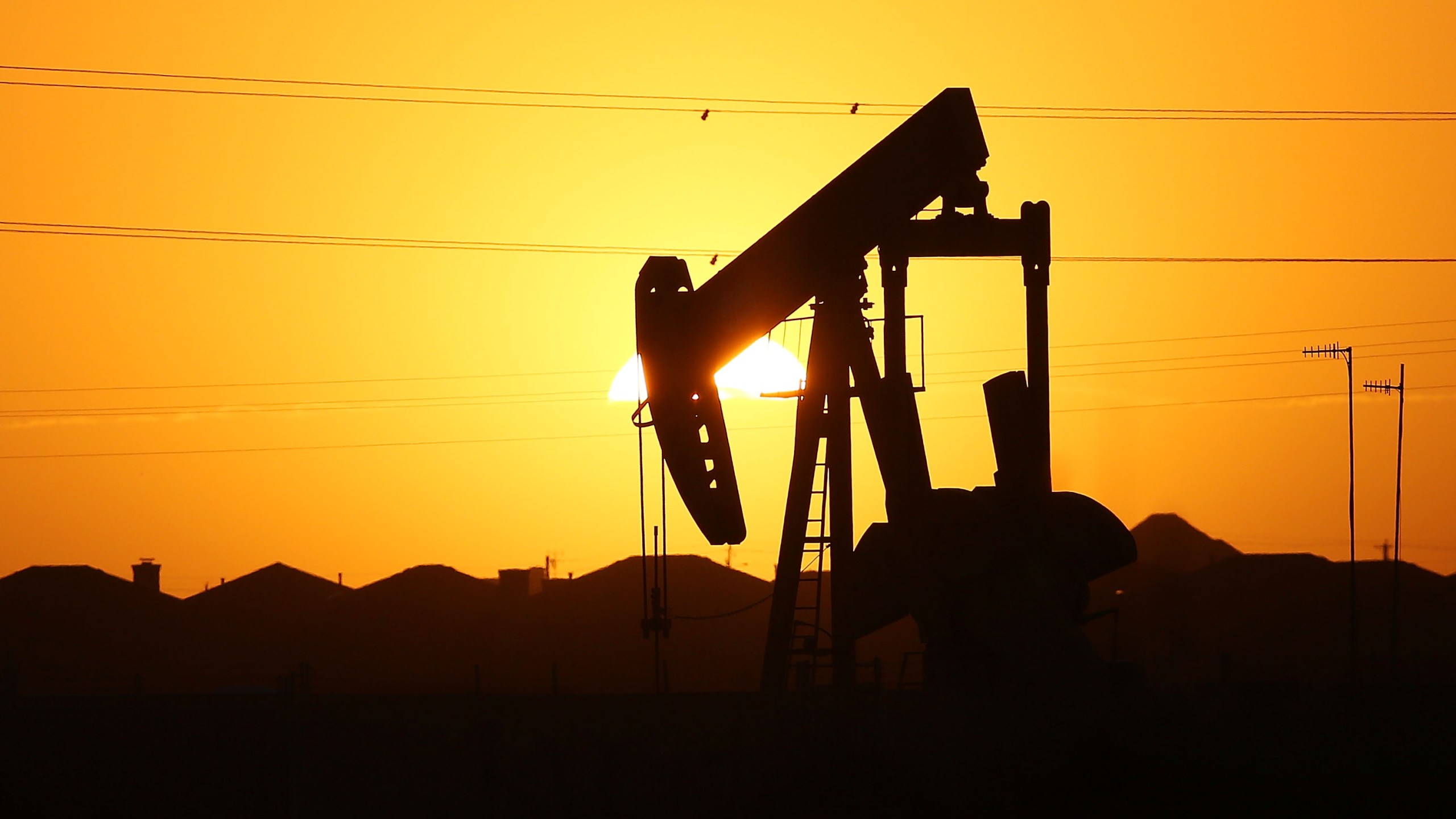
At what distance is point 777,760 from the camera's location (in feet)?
34.0

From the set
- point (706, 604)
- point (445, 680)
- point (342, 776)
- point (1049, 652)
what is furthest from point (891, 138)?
point (706, 604)

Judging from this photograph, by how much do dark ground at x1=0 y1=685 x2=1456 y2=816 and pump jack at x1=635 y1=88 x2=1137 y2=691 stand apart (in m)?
1.32

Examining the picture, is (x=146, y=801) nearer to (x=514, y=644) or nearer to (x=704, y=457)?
(x=704, y=457)

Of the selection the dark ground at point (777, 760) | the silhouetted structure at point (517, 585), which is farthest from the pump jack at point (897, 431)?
the silhouetted structure at point (517, 585)

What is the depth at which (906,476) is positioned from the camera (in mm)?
12555

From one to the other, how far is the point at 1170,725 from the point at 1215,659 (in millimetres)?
36124

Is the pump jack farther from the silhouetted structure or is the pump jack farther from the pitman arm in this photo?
the silhouetted structure

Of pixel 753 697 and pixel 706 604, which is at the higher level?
pixel 753 697

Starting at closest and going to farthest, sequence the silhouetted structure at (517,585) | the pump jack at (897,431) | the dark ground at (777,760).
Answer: the dark ground at (777,760) → the pump jack at (897,431) → the silhouetted structure at (517,585)

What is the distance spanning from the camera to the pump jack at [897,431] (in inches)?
476

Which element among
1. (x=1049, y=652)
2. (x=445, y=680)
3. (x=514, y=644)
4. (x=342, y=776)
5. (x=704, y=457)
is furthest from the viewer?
(x=514, y=644)

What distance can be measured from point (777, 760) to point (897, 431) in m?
3.20

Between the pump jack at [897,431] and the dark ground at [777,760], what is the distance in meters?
1.32

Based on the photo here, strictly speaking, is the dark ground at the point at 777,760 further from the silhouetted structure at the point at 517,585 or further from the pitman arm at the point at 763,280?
the silhouetted structure at the point at 517,585
